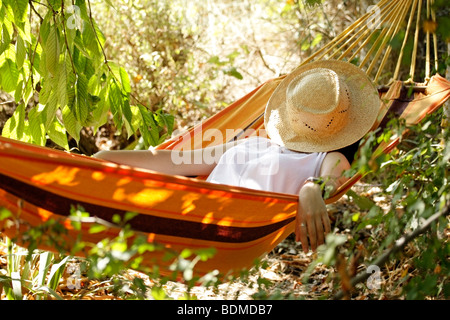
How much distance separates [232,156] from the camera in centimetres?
235

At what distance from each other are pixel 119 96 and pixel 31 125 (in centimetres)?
37

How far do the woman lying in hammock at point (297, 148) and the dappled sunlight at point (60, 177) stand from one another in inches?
23.7

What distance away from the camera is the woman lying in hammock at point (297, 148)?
85.5 inches

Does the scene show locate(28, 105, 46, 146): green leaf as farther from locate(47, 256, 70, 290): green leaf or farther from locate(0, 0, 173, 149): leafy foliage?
locate(47, 256, 70, 290): green leaf

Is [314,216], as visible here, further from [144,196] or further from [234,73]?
[234,73]

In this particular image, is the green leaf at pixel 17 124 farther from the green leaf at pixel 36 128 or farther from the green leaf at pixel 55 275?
the green leaf at pixel 55 275

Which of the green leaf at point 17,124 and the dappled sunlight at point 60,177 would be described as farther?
the green leaf at point 17,124

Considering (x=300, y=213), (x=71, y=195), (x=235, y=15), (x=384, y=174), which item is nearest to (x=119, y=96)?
(x=71, y=195)

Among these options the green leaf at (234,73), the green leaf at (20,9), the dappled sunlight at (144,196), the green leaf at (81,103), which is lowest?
the dappled sunlight at (144,196)

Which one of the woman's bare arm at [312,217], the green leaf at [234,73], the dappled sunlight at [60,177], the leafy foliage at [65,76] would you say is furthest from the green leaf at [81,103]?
the green leaf at [234,73]

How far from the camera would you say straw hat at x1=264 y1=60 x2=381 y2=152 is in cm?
227

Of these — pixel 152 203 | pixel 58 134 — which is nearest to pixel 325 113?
pixel 152 203

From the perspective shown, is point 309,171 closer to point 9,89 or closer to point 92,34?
point 92,34
